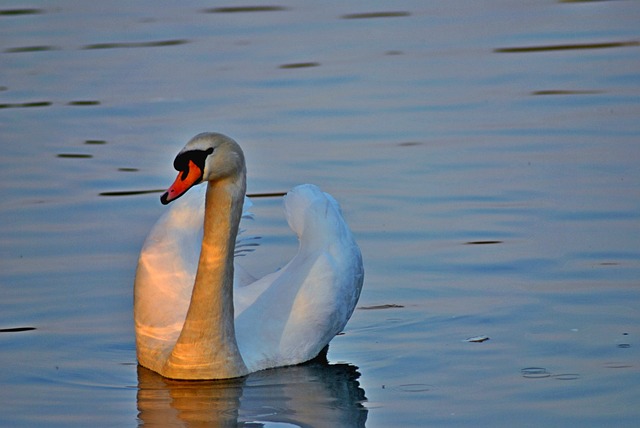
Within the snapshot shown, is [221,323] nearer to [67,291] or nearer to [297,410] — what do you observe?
[297,410]

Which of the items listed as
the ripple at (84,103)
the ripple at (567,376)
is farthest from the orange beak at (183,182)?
the ripple at (84,103)

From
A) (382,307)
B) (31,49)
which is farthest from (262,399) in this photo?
(31,49)

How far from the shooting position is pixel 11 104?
14453mm

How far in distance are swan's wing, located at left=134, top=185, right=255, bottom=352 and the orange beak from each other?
50.5 inches

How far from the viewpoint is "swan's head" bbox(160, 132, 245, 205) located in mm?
7074

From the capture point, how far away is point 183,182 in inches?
277

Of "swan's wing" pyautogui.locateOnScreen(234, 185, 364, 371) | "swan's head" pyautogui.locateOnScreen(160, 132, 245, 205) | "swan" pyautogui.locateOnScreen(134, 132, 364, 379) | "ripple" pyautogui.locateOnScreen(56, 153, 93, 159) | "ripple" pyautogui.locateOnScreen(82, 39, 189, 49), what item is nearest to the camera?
"swan's head" pyautogui.locateOnScreen(160, 132, 245, 205)

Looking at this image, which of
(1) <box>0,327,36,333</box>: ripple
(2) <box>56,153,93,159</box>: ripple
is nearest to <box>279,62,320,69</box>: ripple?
(2) <box>56,153,93,159</box>: ripple

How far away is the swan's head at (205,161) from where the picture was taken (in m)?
7.07

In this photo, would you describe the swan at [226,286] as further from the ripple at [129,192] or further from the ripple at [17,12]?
the ripple at [17,12]

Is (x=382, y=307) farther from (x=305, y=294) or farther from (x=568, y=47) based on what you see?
(x=568, y=47)

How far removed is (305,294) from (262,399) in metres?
0.85

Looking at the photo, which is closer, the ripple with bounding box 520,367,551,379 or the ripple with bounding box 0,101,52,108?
the ripple with bounding box 520,367,551,379

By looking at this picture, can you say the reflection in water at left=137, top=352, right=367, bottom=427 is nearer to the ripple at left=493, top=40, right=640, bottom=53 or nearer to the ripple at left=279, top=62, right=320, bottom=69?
the ripple at left=279, top=62, right=320, bottom=69
